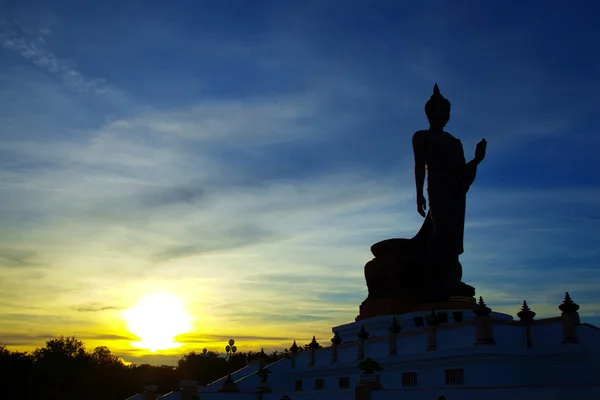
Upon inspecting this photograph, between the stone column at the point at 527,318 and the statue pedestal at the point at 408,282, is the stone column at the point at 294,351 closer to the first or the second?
the statue pedestal at the point at 408,282

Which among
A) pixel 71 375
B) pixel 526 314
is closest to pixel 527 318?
pixel 526 314

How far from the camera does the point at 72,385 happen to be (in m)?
67.2

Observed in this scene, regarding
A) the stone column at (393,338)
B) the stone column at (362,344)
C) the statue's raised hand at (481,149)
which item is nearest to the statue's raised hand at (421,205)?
the statue's raised hand at (481,149)

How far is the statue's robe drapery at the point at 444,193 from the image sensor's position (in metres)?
30.0

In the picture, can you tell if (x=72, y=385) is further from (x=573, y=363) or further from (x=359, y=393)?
(x=573, y=363)

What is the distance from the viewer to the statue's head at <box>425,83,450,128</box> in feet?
Answer: 105

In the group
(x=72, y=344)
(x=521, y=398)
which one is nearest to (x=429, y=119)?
(x=521, y=398)

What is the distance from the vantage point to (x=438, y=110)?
31.9 meters

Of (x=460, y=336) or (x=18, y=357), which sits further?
(x=18, y=357)

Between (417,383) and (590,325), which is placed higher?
(590,325)

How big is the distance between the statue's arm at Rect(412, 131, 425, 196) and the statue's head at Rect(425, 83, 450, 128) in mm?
1112

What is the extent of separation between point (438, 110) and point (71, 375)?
53.3 metres

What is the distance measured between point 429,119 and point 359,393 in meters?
16.7

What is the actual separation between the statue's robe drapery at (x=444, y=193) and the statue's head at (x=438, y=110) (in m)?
0.71
